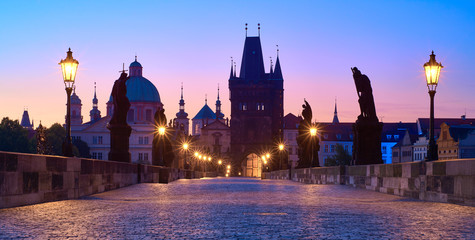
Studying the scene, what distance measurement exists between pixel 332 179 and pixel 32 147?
290 feet

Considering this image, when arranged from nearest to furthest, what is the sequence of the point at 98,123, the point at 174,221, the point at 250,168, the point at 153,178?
the point at 174,221
the point at 153,178
the point at 98,123
the point at 250,168

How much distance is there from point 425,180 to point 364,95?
11.9 metres

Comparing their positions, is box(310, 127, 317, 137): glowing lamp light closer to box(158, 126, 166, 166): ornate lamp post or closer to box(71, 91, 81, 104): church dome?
box(158, 126, 166, 166): ornate lamp post

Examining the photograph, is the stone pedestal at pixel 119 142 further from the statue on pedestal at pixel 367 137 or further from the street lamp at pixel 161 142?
the street lamp at pixel 161 142

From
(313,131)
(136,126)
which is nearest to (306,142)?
(313,131)

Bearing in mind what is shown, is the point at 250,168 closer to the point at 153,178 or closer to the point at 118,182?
the point at 153,178

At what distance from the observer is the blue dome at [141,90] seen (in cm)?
15388

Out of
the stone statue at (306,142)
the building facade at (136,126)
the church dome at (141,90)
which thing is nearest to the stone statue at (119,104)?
the stone statue at (306,142)

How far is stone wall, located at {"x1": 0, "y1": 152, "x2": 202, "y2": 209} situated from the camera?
1065 centimetres

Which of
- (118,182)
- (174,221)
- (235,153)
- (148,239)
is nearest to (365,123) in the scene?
(118,182)

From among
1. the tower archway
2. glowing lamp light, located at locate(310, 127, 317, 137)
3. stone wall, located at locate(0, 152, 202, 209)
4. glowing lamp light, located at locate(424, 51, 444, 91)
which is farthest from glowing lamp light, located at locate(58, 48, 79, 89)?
the tower archway

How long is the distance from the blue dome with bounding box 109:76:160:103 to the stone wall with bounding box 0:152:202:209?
135499 millimetres

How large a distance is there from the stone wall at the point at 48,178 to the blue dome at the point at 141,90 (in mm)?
135499

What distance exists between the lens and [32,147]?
105812mm
